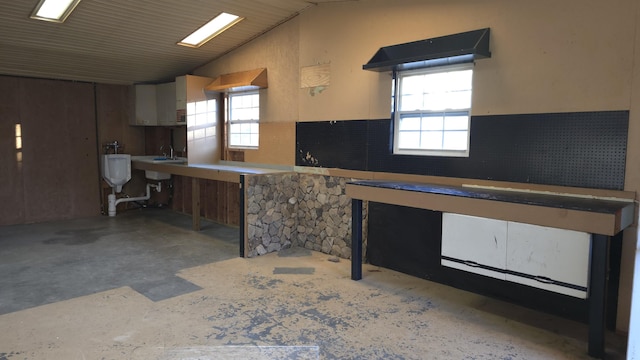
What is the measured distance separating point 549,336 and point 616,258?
0.77 metres

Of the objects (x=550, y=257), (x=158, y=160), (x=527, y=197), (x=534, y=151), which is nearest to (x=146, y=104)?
(x=158, y=160)

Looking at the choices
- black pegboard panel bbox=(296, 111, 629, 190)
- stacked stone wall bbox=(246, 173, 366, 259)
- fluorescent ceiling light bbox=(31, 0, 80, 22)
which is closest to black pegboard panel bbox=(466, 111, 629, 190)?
black pegboard panel bbox=(296, 111, 629, 190)

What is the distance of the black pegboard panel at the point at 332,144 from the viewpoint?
15.8ft

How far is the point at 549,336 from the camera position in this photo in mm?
3113

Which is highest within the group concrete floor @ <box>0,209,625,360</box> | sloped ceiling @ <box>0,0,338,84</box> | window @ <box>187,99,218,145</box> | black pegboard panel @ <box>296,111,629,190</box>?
sloped ceiling @ <box>0,0,338,84</box>

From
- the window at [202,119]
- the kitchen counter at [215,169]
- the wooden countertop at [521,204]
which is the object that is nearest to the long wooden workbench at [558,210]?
the wooden countertop at [521,204]

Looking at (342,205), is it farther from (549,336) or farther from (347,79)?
(549,336)

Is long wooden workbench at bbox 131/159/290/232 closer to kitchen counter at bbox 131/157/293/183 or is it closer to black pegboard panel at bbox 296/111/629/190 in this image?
kitchen counter at bbox 131/157/293/183

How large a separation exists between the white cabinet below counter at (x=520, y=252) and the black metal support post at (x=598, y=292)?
0.06 metres

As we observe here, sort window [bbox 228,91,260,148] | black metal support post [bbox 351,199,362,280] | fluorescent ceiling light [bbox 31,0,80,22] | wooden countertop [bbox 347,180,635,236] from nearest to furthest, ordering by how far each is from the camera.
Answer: wooden countertop [bbox 347,180,635,236], black metal support post [bbox 351,199,362,280], fluorescent ceiling light [bbox 31,0,80,22], window [bbox 228,91,260,148]

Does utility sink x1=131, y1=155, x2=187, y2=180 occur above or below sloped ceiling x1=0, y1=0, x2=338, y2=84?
below

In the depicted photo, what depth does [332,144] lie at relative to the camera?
5105 mm

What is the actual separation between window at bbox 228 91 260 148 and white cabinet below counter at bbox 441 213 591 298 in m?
3.58

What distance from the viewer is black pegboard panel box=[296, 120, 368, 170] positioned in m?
4.82
